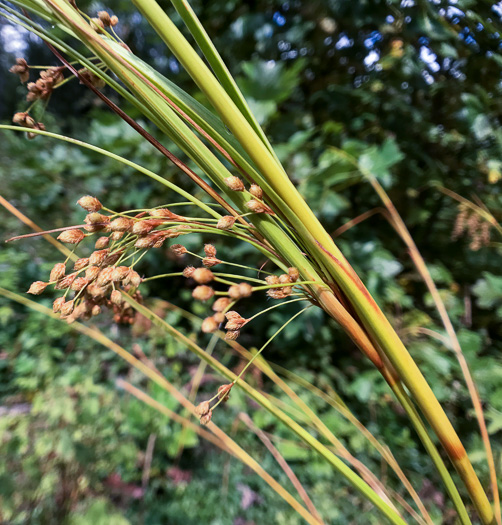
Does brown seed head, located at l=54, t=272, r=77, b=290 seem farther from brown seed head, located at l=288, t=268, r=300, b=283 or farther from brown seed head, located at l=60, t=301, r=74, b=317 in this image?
brown seed head, located at l=288, t=268, r=300, b=283

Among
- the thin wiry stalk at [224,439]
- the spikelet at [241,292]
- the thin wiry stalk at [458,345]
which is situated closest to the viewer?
the spikelet at [241,292]

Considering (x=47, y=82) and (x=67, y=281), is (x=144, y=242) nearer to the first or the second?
(x=67, y=281)

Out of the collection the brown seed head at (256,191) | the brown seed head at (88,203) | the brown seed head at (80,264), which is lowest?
the brown seed head at (256,191)

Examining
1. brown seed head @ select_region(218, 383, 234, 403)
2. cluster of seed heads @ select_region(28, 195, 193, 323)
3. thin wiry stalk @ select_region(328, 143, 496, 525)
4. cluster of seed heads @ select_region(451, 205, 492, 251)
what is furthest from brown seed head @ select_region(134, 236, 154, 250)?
cluster of seed heads @ select_region(451, 205, 492, 251)

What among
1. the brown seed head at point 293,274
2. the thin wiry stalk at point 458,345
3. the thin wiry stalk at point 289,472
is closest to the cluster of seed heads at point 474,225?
the thin wiry stalk at point 458,345

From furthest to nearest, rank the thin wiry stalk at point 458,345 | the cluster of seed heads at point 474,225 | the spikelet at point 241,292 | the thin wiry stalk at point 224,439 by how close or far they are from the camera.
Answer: the cluster of seed heads at point 474,225
the thin wiry stalk at point 224,439
the thin wiry stalk at point 458,345
the spikelet at point 241,292

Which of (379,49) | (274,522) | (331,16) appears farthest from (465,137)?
(274,522)

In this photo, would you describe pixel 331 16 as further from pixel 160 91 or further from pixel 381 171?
pixel 160 91

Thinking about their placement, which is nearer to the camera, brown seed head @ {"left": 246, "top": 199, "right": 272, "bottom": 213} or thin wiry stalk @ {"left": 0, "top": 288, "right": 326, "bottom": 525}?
brown seed head @ {"left": 246, "top": 199, "right": 272, "bottom": 213}

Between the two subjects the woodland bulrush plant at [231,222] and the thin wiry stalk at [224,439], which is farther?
the thin wiry stalk at [224,439]

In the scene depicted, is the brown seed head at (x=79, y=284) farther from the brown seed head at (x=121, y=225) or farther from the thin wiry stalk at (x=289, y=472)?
the thin wiry stalk at (x=289, y=472)
